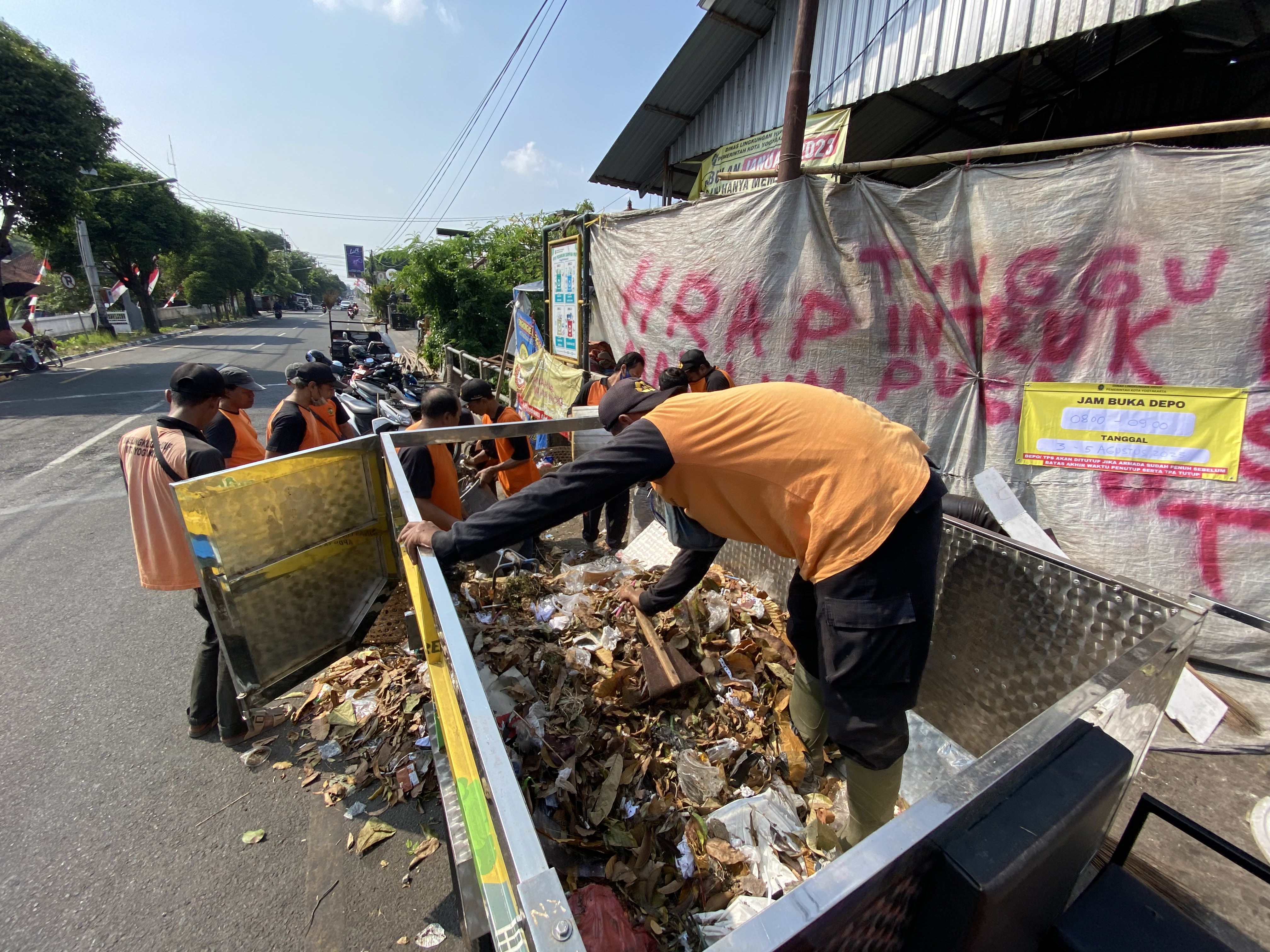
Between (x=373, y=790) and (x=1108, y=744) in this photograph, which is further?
(x=373, y=790)

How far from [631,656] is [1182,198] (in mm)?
3527

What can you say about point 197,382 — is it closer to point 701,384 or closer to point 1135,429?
point 701,384

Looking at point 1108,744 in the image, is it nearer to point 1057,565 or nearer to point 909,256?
point 1057,565

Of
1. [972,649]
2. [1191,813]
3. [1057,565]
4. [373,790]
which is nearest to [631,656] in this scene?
[373,790]

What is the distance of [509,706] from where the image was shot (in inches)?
95.9

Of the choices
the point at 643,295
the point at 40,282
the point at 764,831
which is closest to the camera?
the point at 764,831

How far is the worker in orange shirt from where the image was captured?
12.8 ft

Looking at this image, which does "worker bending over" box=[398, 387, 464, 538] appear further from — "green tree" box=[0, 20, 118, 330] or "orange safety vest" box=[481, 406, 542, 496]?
"green tree" box=[0, 20, 118, 330]

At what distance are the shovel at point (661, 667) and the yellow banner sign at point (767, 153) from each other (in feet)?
13.4

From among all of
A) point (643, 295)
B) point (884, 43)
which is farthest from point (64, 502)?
point (884, 43)

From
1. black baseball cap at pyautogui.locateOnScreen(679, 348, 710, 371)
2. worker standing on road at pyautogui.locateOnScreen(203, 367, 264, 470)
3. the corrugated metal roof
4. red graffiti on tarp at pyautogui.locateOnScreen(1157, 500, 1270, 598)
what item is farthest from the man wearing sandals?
the corrugated metal roof

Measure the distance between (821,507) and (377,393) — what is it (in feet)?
28.0

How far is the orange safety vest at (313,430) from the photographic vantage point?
157 inches

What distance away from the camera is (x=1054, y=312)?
2996 millimetres
